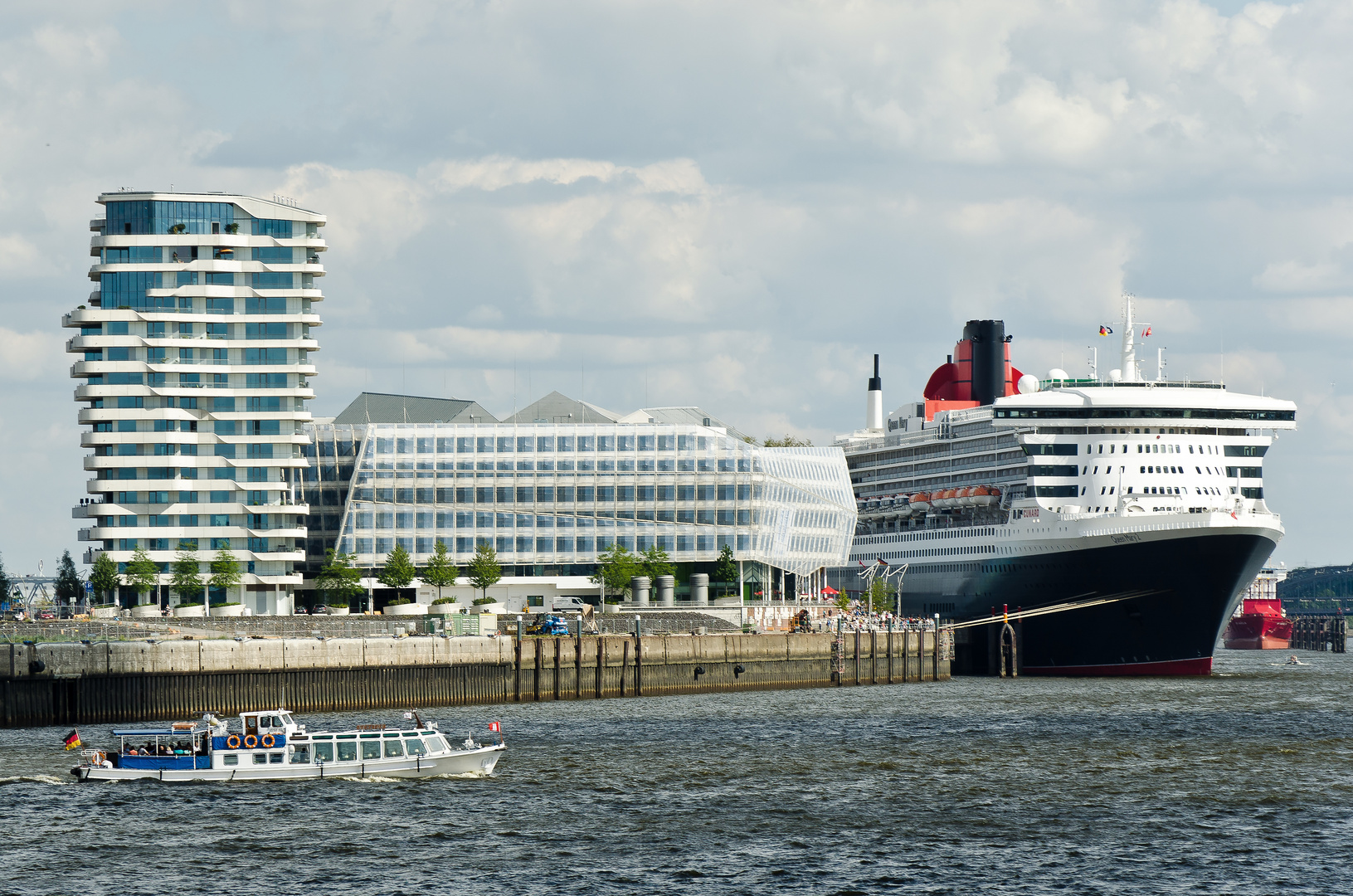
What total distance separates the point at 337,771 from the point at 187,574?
85221 millimetres

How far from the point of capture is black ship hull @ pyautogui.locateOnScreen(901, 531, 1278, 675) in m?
143

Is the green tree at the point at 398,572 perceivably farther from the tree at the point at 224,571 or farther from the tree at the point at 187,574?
the tree at the point at 187,574

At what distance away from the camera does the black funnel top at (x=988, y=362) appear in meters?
196

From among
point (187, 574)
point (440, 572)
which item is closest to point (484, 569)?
point (440, 572)

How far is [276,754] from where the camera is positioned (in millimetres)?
78625

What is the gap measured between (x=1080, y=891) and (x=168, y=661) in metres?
60.7

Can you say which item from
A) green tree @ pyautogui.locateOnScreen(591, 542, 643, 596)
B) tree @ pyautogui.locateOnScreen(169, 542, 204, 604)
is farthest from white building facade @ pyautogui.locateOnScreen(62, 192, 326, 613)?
green tree @ pyautogui.locateOnScreen(591, 542, 643, 596)

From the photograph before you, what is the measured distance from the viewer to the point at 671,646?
129625 mm

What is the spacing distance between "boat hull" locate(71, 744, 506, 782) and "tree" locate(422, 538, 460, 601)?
84867 mm

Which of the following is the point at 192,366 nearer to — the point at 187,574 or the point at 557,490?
the point at 187,574

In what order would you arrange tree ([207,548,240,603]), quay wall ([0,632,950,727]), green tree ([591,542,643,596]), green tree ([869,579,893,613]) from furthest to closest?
green tree ([869,579,893,613]) → green tree ([591,542,643,596]) → tree ([207,548,240,603]) → quay wall ([0,632,950,727])

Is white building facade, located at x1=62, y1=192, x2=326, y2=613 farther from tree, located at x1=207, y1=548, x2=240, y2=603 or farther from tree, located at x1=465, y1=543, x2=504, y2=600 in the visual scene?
tree, located at x1=465, y1=543, x2=504, y2=600

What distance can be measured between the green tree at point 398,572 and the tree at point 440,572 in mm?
1442

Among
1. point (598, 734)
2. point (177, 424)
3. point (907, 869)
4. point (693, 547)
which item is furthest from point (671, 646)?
point (907, 869)
